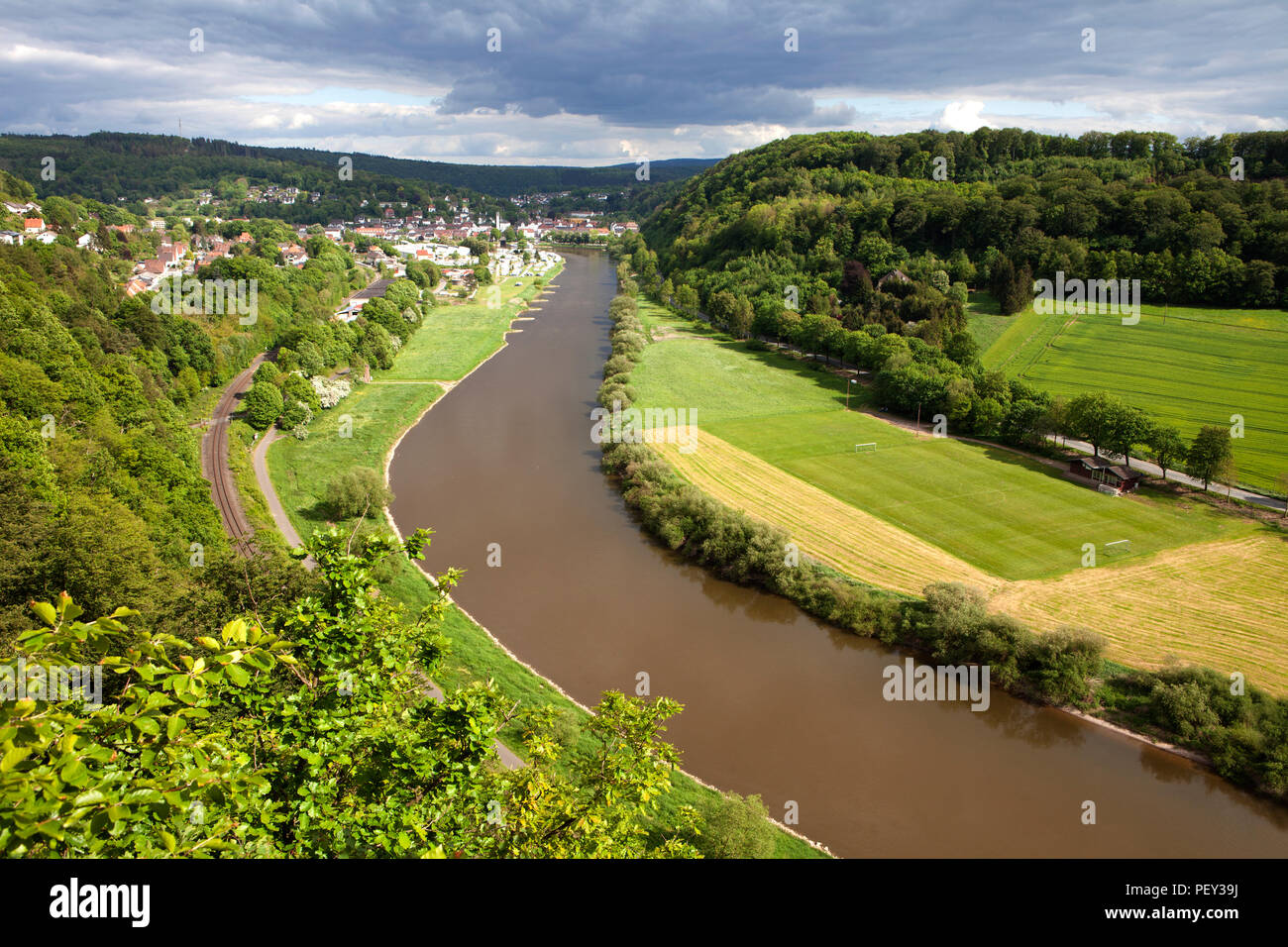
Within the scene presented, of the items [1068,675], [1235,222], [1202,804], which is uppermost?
[1235,222]

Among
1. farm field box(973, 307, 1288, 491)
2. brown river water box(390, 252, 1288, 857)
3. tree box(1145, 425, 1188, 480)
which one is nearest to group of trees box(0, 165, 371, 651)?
brown river water box(390, 252, 1288, 857)

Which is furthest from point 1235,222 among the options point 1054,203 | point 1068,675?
point 1068,675

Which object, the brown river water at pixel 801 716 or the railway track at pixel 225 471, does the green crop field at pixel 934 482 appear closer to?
the brown river water at pixel 801 716

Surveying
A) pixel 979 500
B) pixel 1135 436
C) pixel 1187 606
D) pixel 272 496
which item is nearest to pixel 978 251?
pixel 1135 436

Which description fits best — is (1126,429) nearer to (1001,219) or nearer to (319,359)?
(1001,219)

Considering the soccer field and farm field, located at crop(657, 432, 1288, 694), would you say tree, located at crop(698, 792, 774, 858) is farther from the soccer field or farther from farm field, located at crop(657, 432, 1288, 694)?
the soccer field
